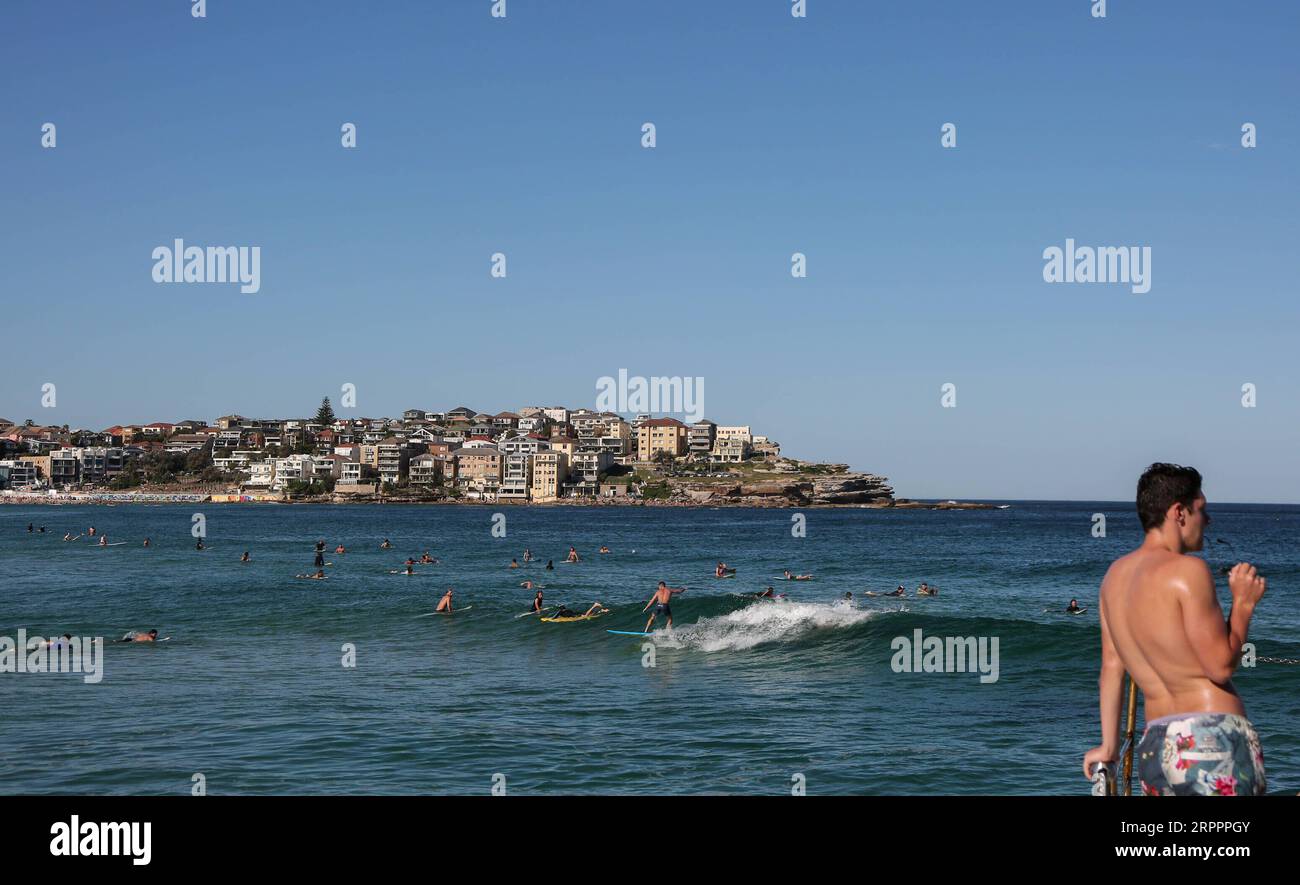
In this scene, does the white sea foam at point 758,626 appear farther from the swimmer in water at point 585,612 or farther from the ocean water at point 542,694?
the swimmer in water at point 585,612

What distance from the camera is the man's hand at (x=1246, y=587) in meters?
4.33

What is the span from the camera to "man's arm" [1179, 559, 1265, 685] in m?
4.32

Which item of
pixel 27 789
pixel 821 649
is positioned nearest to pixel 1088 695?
pixel 821 649

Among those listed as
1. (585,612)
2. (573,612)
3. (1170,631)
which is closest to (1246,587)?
(1170,631)

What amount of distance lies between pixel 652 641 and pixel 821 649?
4.96 metres

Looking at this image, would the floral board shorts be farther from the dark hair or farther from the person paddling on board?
the person paddling on board

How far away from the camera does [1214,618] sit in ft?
14.3

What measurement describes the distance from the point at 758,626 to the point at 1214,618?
3044 cm

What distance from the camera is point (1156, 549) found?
14.9ft

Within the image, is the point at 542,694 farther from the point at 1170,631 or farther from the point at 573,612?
the point at 1170,631

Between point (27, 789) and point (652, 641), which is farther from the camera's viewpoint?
point (652, 641)

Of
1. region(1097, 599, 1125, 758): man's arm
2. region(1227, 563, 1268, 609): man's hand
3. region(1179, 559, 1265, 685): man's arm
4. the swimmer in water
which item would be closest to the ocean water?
the swimmer in water
